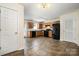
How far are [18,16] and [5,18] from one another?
0.75 meters

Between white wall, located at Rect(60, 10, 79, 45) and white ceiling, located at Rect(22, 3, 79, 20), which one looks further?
white wall, located at Rect(60, 10, 79, 45)

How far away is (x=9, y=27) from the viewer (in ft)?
12.8

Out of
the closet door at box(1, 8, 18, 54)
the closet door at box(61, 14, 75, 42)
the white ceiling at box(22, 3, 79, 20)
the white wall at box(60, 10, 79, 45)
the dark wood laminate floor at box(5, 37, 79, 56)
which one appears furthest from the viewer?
the closet door at box(61, 14, 75, 42)

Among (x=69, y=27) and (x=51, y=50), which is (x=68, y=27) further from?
(x=51, y=50)

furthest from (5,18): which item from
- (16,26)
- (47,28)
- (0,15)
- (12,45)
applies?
(47,28)

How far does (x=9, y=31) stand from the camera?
3895 millimetres

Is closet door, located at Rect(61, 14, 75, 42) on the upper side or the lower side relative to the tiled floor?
upper

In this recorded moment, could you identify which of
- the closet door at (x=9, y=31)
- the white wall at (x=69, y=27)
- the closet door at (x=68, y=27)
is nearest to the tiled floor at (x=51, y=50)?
the closet door at (x=9, y=31)

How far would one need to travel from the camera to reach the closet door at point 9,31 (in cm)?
364

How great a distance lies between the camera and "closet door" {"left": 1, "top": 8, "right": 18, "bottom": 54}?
364cm

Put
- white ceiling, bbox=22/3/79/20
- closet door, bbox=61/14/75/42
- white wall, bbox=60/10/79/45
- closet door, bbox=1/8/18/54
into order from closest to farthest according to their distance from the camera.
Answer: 1. closet door, bbox=1/8/18/54
2. white ceiling, bbox=22/3/79/20
3. white wall, bbox=60/10/79/45
4. closet door, bbox=61/14/75/42

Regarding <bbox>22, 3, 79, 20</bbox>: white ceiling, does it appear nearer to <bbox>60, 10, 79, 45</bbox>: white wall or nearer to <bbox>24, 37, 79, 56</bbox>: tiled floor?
<bbox>60, 10, 79, 45</bbox>: white wall

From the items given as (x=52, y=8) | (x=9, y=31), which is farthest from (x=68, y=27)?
(x=9, y=31)

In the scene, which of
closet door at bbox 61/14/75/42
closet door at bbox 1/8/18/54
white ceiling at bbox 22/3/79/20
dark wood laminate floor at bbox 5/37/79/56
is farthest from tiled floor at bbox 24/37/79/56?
white ceiling at bbox 22/3/79/20
